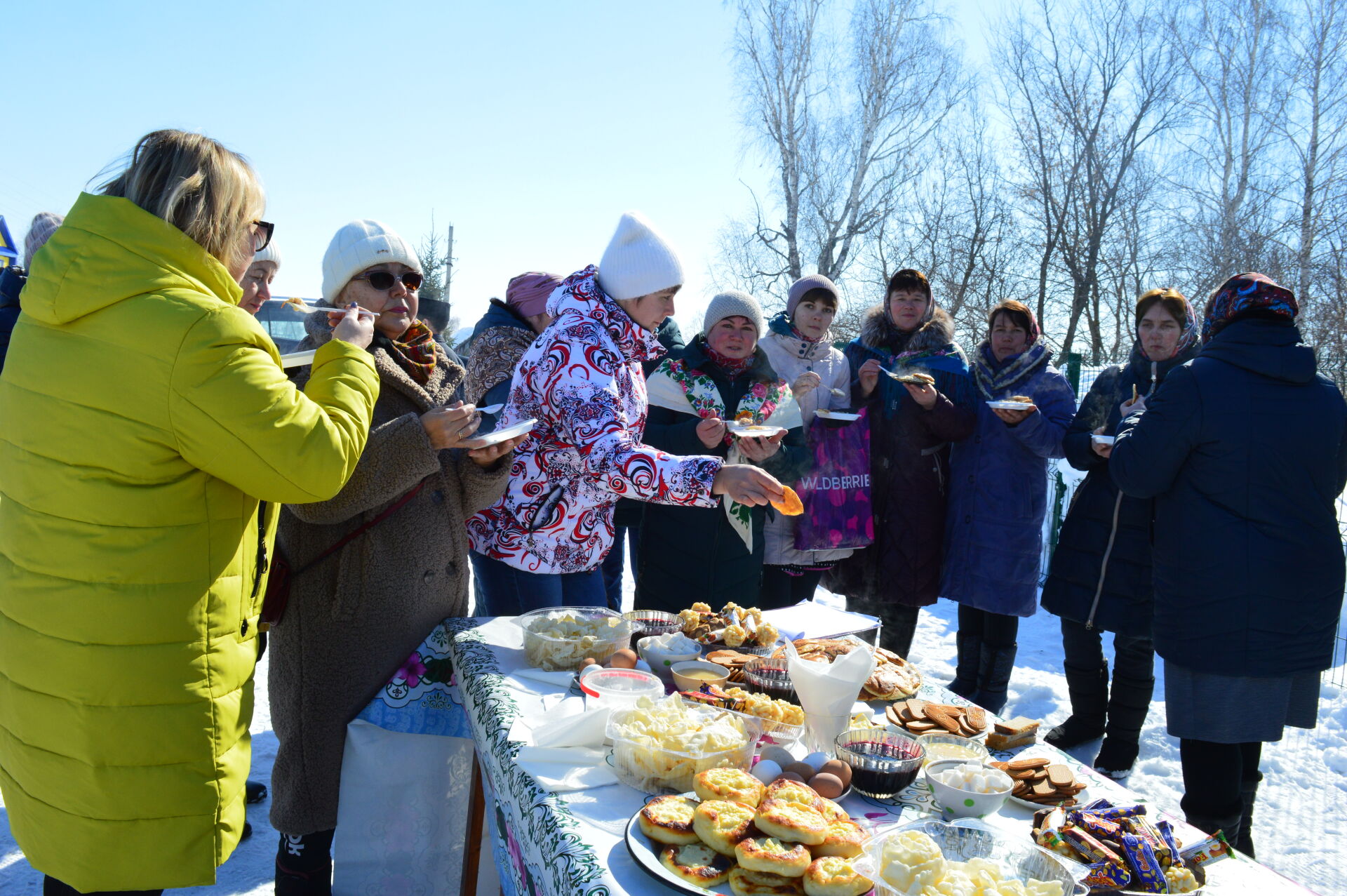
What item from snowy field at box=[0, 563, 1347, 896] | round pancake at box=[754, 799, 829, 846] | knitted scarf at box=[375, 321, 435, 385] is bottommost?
snowy field at box=[0, 563, 1347, 896]

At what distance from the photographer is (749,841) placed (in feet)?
3.88

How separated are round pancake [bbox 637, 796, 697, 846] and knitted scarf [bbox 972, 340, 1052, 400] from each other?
330cm

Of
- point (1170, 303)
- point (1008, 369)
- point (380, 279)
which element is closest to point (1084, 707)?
point (1008, 369)

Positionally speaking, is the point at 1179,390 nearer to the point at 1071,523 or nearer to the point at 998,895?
the point at 1071,523

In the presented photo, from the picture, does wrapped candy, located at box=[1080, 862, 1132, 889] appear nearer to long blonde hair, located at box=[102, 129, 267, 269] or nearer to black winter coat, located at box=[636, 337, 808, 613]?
long blonde hair, located at box=[102, 129, 267, 269]

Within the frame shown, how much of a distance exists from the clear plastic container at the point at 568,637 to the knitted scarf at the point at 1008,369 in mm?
2663

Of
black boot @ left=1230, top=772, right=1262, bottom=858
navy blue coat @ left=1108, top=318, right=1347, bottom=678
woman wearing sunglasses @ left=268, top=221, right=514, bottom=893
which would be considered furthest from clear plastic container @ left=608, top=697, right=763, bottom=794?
black boot @ left=1230, top=772, right=1262, bottom=858

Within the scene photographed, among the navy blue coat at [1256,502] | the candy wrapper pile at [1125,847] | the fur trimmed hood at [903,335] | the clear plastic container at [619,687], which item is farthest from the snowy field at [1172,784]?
the fur trimmed hood at [903,335]

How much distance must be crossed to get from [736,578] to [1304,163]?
814 inches

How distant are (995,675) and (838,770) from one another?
299 cm

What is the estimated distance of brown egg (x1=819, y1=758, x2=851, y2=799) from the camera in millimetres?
1447

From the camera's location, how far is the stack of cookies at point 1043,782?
146 cm

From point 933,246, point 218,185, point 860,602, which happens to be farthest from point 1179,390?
point 933,246

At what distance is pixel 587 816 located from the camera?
1359mm
